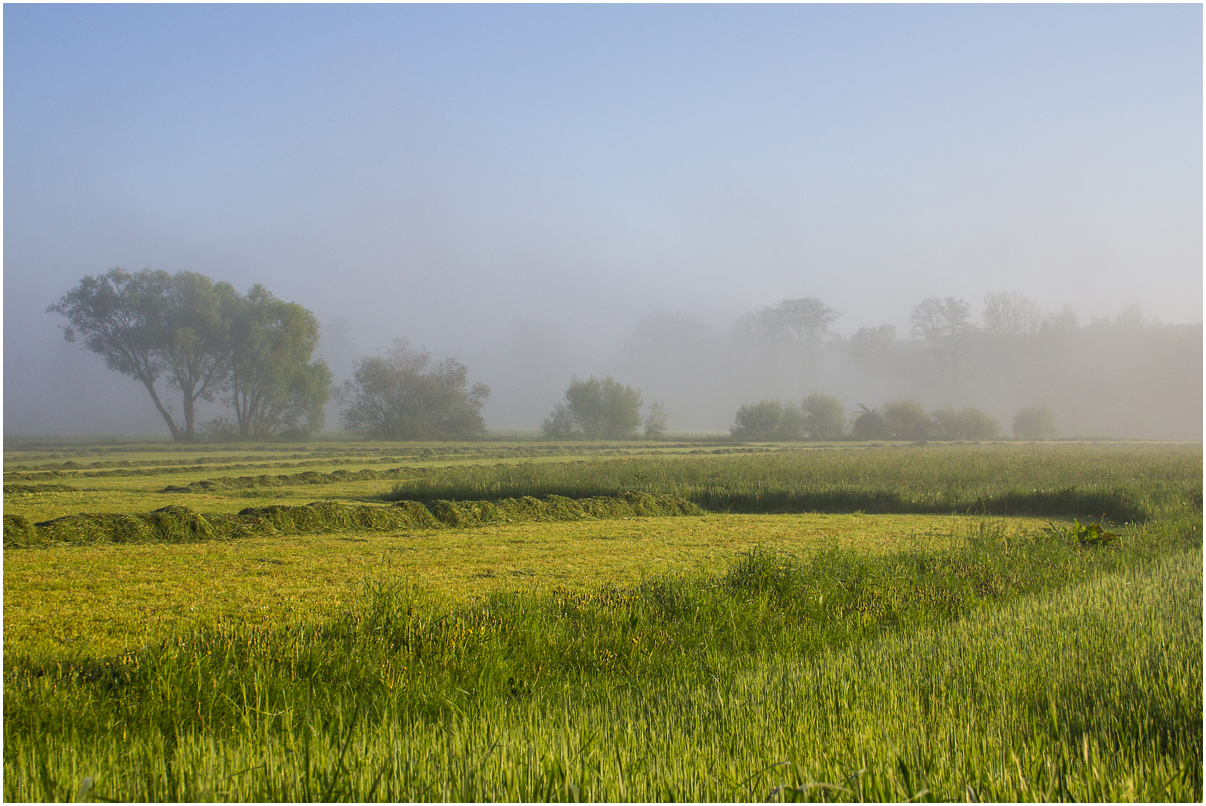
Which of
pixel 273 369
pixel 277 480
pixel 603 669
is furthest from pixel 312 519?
pixel 273 369

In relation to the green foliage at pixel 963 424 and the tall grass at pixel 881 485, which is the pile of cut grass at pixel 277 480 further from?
the green foliage at pixel 963 424

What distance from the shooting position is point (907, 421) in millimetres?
55812

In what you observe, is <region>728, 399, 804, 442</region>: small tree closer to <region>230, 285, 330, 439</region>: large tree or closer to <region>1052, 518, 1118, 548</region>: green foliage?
<region>230, 285, 330, 439</region>: large tree

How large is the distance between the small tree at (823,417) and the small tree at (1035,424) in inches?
550

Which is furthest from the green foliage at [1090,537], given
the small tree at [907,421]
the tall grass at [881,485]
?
the small tree at [907,421]

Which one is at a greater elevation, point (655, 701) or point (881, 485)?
point (655, 701)

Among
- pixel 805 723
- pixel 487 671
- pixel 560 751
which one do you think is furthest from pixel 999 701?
pixel 487 671

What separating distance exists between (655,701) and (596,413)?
201 ft

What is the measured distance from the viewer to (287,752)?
228 centimetres

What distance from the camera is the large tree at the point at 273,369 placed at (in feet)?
175

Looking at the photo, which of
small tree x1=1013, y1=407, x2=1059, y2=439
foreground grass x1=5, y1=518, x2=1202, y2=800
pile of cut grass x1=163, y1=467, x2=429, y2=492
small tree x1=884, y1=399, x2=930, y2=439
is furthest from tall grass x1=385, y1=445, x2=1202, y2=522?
small tree x1=1013, y1=407, x2=1059, y2=439

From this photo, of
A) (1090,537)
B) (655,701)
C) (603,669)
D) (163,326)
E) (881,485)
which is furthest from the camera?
(163,326)

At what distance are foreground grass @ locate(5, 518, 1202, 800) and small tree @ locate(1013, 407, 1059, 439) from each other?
59.1 metres

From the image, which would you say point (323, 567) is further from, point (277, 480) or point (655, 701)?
point (277, 480)
